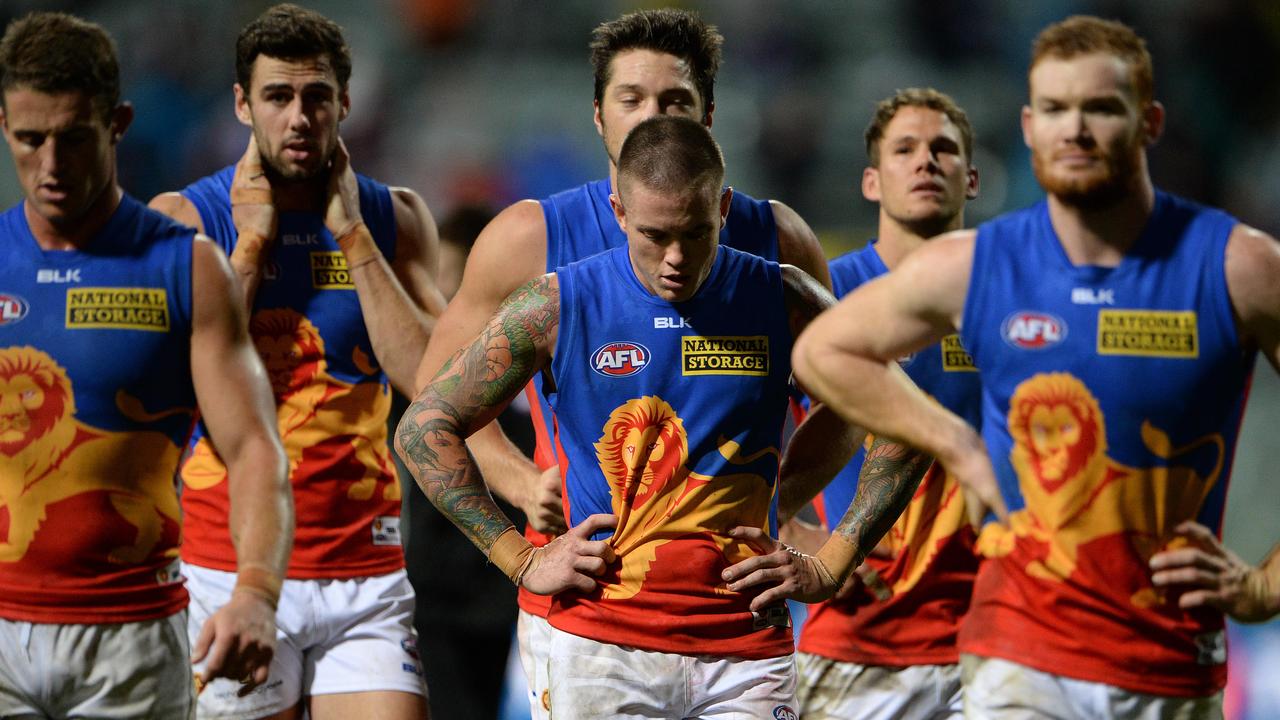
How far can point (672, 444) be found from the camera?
3.92 meters

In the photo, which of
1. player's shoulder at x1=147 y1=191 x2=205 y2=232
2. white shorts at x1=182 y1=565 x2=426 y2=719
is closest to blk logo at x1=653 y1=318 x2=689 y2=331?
white shorts at x1=182 y1=565 x2=426 y2=719

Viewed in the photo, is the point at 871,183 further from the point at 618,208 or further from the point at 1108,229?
the point at 1108,229

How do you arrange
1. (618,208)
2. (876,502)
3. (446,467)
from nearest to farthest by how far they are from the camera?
(446,467)
(876,502)
(618,208)

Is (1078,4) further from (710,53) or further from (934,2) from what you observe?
(710,53)

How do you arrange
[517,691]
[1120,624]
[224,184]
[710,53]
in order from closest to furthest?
[1120,624] → [710,53] → [224,184] → [517,691]

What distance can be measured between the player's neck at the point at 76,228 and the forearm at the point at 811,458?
1954 mm

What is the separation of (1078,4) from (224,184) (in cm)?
882

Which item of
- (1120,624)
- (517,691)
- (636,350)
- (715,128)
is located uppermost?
(715,128)

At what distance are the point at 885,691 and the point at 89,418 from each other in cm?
277

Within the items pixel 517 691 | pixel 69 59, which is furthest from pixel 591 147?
pixel 69 59

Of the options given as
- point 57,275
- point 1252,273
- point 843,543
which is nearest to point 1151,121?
point 1252,273

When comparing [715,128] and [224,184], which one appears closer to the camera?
[224,184]

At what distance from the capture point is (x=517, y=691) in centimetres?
805

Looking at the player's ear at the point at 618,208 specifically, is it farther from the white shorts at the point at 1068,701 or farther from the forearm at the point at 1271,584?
the forearm at the point at 1271,584
